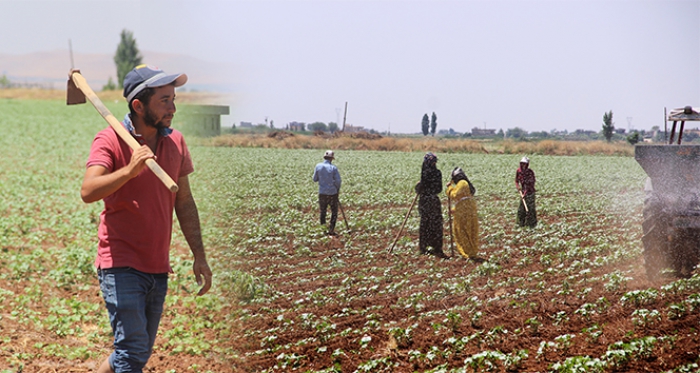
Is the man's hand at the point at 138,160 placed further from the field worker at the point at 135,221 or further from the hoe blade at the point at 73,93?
the hoe blade at the point at 73,93

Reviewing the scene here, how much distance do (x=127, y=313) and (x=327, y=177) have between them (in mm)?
2661

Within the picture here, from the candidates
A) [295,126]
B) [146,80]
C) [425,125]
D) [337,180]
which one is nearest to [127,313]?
[146,80]

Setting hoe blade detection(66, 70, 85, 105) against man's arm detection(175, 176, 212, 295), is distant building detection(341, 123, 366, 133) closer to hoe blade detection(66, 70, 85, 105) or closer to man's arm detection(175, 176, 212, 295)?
man's arm detection(175, 176, 212, 295)

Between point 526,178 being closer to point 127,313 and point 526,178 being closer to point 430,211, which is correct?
point 430,211

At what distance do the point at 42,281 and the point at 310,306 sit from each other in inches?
111

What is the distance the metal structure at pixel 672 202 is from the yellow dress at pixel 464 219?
4.04 feet

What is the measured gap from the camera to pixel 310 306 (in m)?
4.89

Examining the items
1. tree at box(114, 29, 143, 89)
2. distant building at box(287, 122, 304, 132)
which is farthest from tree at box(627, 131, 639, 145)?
tree at box(114, 29, 143, 89)

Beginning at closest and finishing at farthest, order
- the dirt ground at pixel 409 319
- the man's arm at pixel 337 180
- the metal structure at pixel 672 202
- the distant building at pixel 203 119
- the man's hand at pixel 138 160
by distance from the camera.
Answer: the man's hand at pixel 138 160, the dirt ground at pixel 409 319, the distant building at pixel 203 119, the metal structure at pixel 672 202, the man's arm at pixel 337 180

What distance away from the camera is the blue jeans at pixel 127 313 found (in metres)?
2.73

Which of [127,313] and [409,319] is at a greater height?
[127,313]

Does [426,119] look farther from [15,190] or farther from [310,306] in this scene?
[15,190]

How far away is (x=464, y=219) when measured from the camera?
5.32 meters

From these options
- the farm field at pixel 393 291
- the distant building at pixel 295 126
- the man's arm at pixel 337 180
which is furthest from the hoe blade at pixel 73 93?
the man's arm at pixel 337 180
